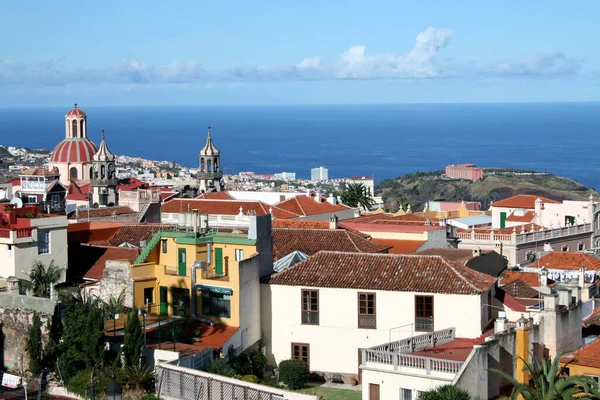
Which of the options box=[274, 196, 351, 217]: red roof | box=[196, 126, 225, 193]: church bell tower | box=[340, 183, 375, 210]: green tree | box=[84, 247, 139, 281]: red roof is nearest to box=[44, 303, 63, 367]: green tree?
box=[84, 247, 139, 281]: red roof

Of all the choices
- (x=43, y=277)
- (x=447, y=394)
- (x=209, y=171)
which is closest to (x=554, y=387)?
(x=447, y=394)

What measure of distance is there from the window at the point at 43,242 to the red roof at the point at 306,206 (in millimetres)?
17393

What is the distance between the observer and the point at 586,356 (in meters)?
23.6

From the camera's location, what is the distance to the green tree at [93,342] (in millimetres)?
24203

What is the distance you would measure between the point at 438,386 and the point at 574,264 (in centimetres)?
1886

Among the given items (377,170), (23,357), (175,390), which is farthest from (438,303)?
(377,170)

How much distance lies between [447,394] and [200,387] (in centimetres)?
524

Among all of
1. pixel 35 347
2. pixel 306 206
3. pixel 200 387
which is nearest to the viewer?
pixel 200 387

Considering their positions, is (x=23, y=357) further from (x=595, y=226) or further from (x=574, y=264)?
(x=595, y=226)

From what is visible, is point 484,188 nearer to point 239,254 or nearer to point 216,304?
point 239,254

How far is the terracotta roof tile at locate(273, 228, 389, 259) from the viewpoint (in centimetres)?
3356

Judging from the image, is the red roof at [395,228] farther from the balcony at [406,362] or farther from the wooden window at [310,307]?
the balcony at [406,362]

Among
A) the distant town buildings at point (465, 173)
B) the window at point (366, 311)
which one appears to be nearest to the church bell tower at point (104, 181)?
the window at point (366, 311)

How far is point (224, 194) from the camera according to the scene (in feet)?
187
